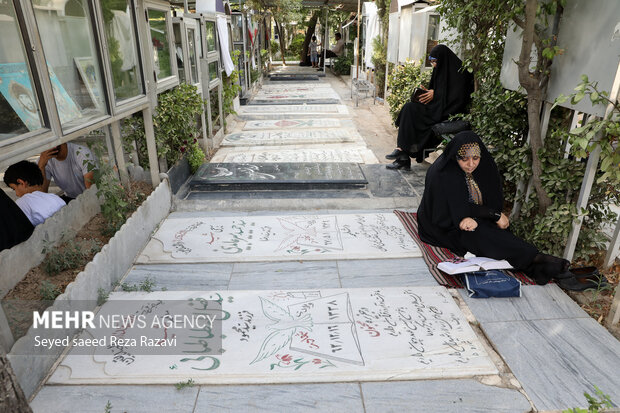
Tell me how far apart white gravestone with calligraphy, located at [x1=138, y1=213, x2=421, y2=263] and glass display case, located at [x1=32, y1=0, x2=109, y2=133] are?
1335mm

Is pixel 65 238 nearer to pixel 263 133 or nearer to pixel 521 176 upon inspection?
pixel 521 176

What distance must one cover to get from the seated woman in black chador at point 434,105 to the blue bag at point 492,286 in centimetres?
303

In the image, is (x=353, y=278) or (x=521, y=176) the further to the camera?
(x=521, y=176)

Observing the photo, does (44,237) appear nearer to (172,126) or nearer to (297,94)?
(172,126)

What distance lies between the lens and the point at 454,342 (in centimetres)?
264

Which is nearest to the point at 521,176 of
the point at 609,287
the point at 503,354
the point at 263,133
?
the point at 609,287

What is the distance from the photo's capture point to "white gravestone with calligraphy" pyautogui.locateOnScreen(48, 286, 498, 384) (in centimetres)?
238

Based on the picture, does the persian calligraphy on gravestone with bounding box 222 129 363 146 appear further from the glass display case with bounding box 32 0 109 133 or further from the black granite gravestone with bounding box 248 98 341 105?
the glass display case with bounding box 32 0 109 133

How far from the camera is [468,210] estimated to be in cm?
352

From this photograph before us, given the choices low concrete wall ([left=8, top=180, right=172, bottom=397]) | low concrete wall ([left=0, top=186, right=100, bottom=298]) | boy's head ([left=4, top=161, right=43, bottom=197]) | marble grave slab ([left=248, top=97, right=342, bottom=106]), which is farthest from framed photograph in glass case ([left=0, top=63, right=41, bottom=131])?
marble grave slab ([left=248, top=97, right=342, bottom=106])

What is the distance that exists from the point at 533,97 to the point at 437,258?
5.28 ft

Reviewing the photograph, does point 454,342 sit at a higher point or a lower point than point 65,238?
lower

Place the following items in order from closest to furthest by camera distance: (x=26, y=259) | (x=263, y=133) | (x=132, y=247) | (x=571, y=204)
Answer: (x=26, y=259) → (x=571, y=204) → (x=132, y=247) → (x=263, y=133)

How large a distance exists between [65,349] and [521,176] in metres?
3.85
